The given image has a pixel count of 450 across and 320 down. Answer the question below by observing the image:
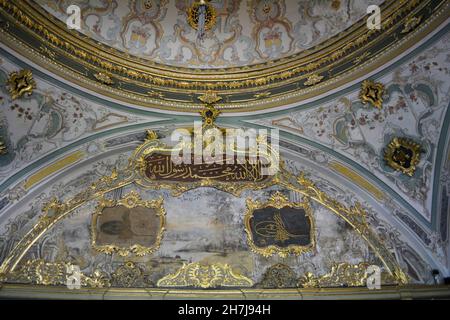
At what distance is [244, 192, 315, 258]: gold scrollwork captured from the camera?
27.7ft

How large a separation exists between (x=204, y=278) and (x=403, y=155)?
15.5 ft

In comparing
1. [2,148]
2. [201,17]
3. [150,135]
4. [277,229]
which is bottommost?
[277,229]

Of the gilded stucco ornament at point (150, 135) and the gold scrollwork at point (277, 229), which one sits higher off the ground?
the gilded stucco ornament at point (150, 135)

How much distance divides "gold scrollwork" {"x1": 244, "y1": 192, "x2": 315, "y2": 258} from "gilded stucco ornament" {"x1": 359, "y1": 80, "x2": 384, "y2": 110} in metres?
2.49

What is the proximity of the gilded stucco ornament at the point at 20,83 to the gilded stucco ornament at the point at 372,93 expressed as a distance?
6.63 m

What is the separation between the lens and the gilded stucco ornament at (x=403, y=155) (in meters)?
8.69

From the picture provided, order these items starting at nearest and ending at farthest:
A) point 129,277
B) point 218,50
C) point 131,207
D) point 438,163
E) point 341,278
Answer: point 129,277
point 341,278
point 438,163
point 131,207
point 218,50

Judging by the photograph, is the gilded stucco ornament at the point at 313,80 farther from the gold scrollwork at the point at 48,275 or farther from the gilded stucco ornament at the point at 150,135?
the gold scrollwork at the point at 48,275

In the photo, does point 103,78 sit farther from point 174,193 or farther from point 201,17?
point 174,193

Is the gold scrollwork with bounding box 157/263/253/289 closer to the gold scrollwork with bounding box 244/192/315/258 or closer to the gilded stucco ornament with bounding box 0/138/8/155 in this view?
the gold scrollwork with bounding box 244/192/315/258

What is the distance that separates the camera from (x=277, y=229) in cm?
880

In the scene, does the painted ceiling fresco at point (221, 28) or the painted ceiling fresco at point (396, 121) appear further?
the painted ceiling fresco at point (221, 28)

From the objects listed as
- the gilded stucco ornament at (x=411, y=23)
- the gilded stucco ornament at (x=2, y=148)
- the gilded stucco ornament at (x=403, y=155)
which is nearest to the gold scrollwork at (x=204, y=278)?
the gilded stucco ornament at (x=403, y=155)

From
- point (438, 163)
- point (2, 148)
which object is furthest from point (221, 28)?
point (438, 163)
